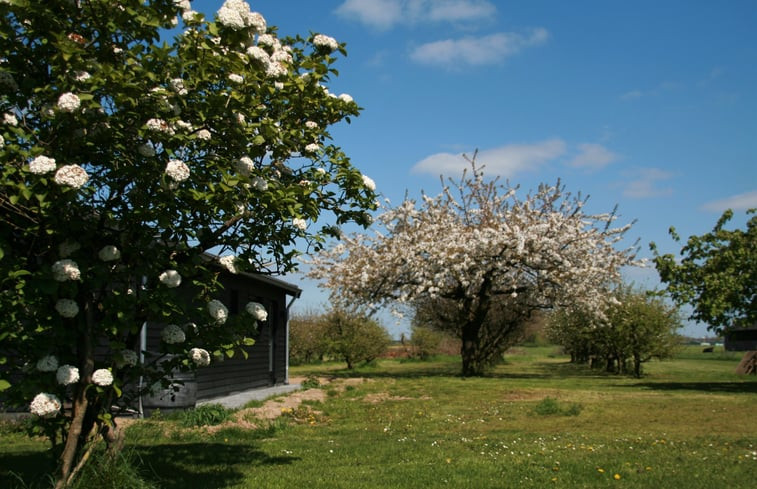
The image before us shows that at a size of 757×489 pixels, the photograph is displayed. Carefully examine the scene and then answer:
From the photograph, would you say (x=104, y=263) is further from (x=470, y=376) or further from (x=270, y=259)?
(x=470, y=376)

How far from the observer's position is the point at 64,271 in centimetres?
449

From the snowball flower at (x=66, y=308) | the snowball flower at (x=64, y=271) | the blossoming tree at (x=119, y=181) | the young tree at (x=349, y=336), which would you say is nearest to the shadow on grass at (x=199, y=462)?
the blossoming tree at (x=119, y=181)

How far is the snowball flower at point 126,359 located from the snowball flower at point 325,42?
10.2ft

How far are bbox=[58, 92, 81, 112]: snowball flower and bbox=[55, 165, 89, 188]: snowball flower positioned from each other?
386 mm

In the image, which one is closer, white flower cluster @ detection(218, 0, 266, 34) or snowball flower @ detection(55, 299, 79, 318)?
snowball flower @ detection(55, 299, 79, 318)

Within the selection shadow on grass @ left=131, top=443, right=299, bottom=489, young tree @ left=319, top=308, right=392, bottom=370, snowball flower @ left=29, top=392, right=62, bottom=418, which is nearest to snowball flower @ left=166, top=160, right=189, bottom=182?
snowball flower @ left=29, top=392, right=62, bottom=418

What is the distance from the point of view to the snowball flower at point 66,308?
186 inches

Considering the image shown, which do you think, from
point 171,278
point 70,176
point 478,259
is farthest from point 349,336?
point 70,176

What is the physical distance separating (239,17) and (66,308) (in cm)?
251

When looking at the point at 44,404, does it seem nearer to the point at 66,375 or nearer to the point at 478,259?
the point at 66,375

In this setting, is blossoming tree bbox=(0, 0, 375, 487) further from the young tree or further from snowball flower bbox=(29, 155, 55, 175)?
the young tree

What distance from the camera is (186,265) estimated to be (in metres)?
5.32

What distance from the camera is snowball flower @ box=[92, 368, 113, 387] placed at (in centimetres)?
473

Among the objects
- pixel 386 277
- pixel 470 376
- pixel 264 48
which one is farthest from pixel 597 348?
pixel 264 48
